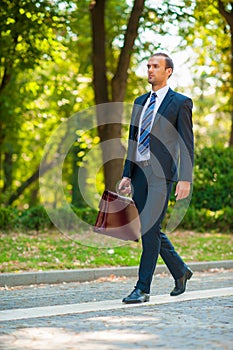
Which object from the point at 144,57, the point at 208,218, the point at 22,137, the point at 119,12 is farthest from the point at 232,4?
the point at 22,137

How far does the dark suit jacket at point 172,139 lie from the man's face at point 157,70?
0.19 m

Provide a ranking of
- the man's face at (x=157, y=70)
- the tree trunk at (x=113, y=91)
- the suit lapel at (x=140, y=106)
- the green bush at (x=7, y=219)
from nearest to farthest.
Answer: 1. the man's face at (x=157, y=70)
2. the suit lapel at (x=140, y=106)
3. the green bush at (x=7, y=219)
4. the tree trunk at (x=113, y=91)

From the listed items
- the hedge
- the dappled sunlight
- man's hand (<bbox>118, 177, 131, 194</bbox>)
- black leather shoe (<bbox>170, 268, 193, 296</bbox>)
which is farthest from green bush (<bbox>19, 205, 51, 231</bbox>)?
the dappled sunlight

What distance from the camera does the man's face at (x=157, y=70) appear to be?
7453 millimetres

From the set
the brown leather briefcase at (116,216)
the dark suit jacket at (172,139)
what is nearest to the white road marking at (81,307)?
the brown leather briefcase at (116,216)

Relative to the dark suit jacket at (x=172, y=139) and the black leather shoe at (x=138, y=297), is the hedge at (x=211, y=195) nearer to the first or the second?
the black leather shoe at (x=138, y=297)

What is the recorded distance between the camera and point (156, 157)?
7.34 metres

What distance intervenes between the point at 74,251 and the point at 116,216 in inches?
250

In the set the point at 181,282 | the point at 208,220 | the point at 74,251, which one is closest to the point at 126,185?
the point at 181,282

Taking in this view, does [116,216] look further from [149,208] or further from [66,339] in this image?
[66,339]

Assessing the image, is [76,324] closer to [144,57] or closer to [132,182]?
[132,182]

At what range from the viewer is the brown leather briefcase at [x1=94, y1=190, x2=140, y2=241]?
767 cm

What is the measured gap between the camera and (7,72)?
22.5 m

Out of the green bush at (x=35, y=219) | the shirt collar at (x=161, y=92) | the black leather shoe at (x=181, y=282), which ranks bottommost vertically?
the black leather shoe at (x=181, y=282)
